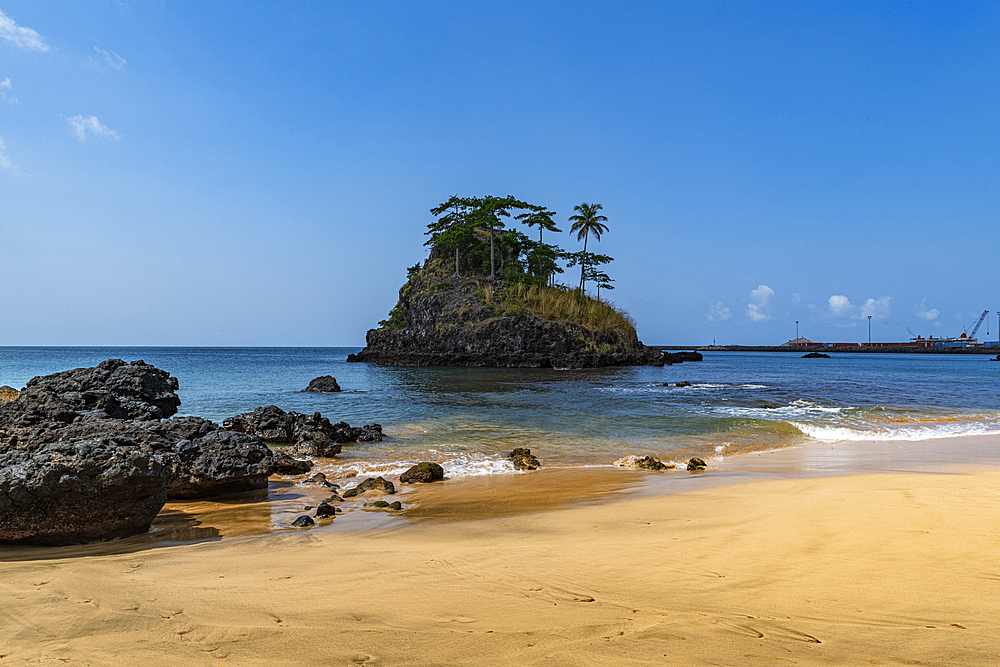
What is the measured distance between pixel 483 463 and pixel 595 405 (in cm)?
1087

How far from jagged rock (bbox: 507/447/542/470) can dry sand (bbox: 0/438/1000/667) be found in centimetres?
366

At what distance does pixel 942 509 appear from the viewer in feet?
18.5

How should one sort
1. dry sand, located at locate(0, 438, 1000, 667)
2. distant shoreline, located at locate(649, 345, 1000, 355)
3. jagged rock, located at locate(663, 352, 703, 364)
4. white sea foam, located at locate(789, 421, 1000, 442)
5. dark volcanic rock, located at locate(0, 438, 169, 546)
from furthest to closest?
distant shoreline, located at locate(649, 345, 1000, 355) → jagged rock, located at locate(663, 352, 703, 364) → white sea foam, located at locate(789, 421, 1000, 442) → dark volcanic rock, located at locate(0, 438, 169, 546) → dry sand, located at locate(0, 438, 1000, 667)

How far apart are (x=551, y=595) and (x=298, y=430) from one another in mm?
10796

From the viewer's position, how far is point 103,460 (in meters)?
5.42

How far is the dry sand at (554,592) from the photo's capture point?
2723mm

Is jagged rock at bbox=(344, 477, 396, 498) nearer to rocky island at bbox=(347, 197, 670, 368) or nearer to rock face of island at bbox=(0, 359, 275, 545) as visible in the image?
rock face of island at bbox=(0, 359, 275, 545)

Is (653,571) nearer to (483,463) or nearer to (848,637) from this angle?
(848,637)

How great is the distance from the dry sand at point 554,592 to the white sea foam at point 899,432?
7.92m

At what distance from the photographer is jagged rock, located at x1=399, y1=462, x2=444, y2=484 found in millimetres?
8656

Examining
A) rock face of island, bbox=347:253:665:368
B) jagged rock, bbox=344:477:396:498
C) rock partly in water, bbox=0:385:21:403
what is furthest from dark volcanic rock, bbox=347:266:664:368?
jagged rock, bbox=344:477:396:498

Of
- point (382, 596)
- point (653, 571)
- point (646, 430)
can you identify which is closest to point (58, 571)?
point (382, 596)

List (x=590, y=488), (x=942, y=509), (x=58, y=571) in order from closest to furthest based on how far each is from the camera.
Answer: (x=58, y=571) → (x=942, y=509) → (x=590, y=488)

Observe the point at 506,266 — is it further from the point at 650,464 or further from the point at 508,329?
the point at 650,464
